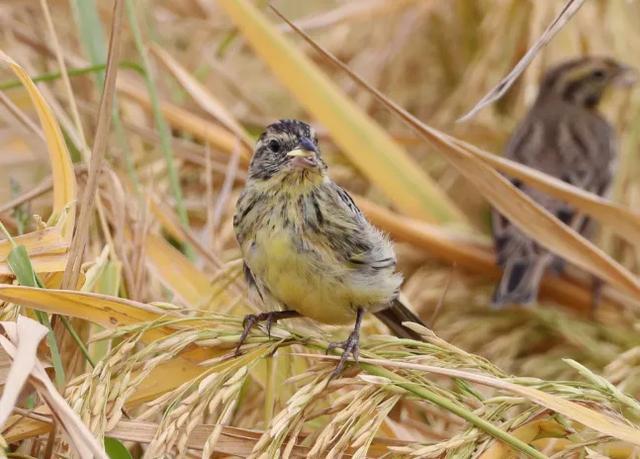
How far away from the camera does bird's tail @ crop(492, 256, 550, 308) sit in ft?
15.2

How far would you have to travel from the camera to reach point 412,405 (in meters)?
3.43

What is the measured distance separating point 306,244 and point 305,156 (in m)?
0.25

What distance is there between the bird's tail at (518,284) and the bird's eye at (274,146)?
1.76 metres

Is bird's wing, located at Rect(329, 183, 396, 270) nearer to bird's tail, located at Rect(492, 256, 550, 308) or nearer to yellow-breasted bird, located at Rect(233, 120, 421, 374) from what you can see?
yellow-breasted bird, located at Rect(233, 120, 421, 374)

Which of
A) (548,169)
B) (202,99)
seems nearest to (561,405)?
(202,99)

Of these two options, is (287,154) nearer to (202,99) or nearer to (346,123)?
(202,99)

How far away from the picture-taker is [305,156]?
3.00 m

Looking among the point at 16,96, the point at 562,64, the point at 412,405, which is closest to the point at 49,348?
the point at 412,405

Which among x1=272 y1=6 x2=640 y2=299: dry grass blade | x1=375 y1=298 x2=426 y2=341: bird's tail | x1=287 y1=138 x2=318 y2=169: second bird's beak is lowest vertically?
x1=375 y1=298 x2=426 y2=341: bird's tail

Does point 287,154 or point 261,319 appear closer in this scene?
point 261,319

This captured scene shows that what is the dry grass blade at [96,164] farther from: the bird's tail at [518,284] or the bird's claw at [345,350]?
the bird's tail at [518,284]

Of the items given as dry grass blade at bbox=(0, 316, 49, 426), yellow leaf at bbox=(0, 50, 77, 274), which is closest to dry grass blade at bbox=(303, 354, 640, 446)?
dry grass blade at bbox=(0, 316, 49, 426)

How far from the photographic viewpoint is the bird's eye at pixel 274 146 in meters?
3.13

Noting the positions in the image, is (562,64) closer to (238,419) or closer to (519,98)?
(519,98)
